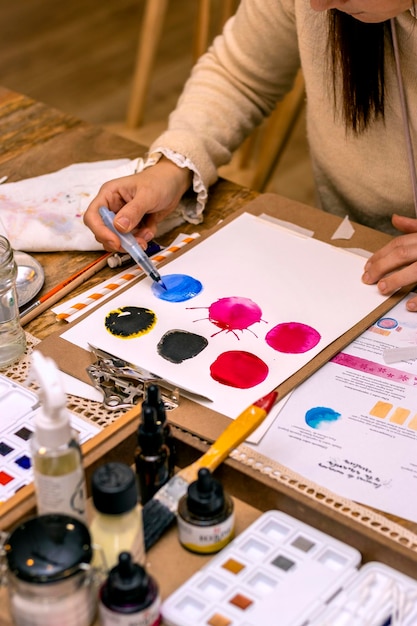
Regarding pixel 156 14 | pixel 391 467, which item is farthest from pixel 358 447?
pixel 156 14

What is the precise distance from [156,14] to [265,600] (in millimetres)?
2556

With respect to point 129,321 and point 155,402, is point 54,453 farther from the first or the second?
point 129,321

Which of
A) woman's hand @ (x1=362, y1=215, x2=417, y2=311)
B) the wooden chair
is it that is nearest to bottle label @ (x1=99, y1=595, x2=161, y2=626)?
woman's hand @ (x1=362, y1=215, x2=417, y2=311)

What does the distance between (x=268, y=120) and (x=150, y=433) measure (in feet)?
6.71

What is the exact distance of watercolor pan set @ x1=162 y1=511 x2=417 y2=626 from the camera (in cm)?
73

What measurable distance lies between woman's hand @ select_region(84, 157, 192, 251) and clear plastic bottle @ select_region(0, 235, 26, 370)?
0.22 m

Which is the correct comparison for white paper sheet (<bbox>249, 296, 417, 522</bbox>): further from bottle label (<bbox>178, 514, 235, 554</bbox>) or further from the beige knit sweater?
the beige knit sweater

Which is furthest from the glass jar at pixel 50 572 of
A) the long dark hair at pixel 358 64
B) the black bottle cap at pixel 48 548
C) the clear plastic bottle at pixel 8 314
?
the long dark hair at pixel 358 64

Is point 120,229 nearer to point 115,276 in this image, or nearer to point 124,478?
point 115,276

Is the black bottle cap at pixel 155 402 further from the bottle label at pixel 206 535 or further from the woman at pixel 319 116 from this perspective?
the woman at pixel 319 116

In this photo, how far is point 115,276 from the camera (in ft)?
4.09

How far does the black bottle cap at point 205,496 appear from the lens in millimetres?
771

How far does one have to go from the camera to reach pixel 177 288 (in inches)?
46.1

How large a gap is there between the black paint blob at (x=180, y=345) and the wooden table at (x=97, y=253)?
0.14 metres
